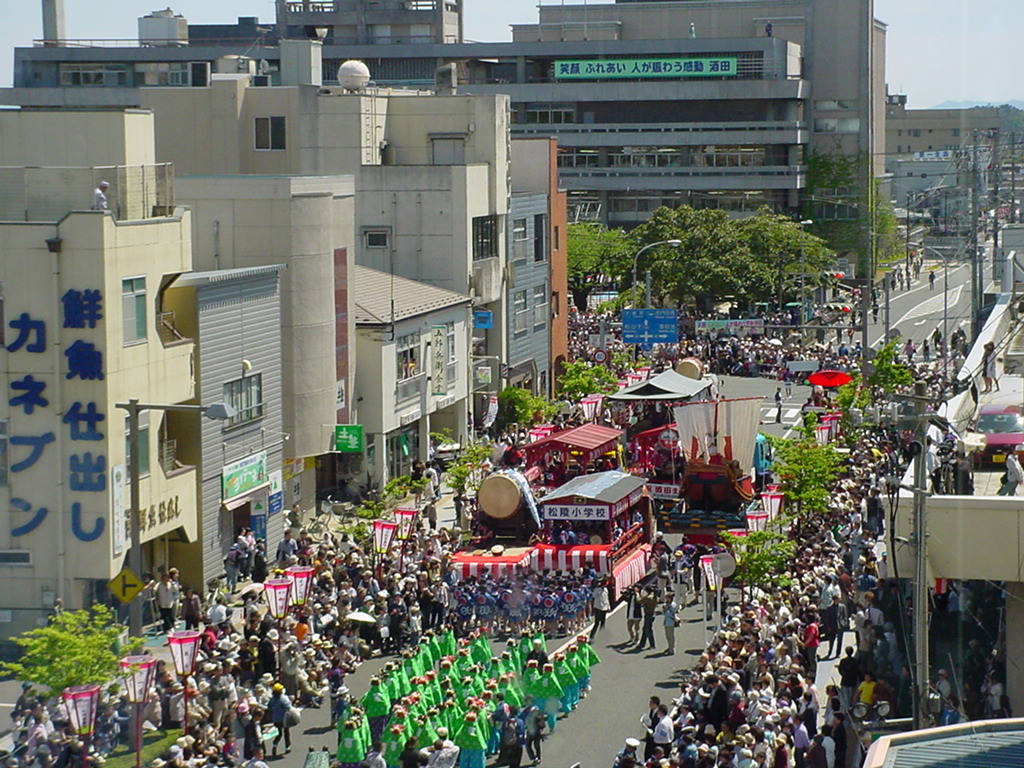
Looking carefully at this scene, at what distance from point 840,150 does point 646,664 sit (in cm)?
8534

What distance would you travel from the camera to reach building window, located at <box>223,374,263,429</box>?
130 ft

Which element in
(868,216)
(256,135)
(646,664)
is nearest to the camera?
(646,664)

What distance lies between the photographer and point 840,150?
113125 mm

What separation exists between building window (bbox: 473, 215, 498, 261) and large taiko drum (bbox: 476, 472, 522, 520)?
2113cm

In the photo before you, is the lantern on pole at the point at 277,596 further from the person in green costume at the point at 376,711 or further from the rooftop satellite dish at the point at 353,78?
the rooftop satellite dish at the point at 353,78

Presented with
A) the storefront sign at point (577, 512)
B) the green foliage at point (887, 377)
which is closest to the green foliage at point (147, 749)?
the storefront sign at point (577, 512)

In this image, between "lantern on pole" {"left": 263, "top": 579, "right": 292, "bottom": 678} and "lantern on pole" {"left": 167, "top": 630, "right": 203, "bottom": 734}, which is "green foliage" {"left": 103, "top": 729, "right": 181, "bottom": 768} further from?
"lantern on pole" {"left": 263, "top": 579, "right": 292, "bottom": 678}

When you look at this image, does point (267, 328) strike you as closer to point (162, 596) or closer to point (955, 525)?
point (162, 596)

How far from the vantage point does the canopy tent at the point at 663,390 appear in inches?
2005

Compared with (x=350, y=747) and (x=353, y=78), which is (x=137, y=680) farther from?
(x=353, y=78)

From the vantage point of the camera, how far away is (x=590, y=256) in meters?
93.4

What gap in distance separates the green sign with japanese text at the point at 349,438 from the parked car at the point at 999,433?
16.9m

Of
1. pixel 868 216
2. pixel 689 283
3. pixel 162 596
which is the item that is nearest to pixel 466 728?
pixel 162 596

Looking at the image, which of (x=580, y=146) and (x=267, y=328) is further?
(x=580, y=146)
